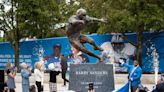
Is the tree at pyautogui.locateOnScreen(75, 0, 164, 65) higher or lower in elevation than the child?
higher

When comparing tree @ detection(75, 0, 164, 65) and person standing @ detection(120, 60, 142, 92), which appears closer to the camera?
person standing @ detection(120, 60, 142, 92)

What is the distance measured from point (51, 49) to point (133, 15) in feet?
23.4

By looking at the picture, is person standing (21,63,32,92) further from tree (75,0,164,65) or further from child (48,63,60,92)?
tree (75,0,164,65)

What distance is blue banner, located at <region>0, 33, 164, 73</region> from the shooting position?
29547 millimetres

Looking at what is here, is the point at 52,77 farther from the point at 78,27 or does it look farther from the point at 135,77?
the point at 135,77

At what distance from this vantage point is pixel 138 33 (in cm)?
2870

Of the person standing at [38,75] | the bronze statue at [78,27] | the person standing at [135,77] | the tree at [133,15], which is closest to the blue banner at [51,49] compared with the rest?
the tree at [133,15]

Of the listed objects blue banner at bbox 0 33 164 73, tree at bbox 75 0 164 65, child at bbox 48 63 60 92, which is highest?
tree at bbox 75 0 164 65

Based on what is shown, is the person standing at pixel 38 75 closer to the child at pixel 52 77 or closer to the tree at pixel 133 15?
the child at pixel 52 77

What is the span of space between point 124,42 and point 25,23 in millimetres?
6821

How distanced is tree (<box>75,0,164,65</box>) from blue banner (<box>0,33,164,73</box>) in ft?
2.85

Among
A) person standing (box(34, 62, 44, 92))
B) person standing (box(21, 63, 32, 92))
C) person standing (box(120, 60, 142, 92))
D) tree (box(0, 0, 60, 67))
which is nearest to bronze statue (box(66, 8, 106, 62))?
person standing (box(120, 60, 142, 92))

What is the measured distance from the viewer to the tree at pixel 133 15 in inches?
1065

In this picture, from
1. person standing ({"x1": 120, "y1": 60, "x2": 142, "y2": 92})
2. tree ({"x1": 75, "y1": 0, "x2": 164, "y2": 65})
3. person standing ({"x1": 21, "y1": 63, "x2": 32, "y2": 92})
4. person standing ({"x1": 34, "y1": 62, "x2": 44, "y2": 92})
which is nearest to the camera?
person standing ({"x1": 120, "y1": 60, "x2": 142, "y2": 92})
